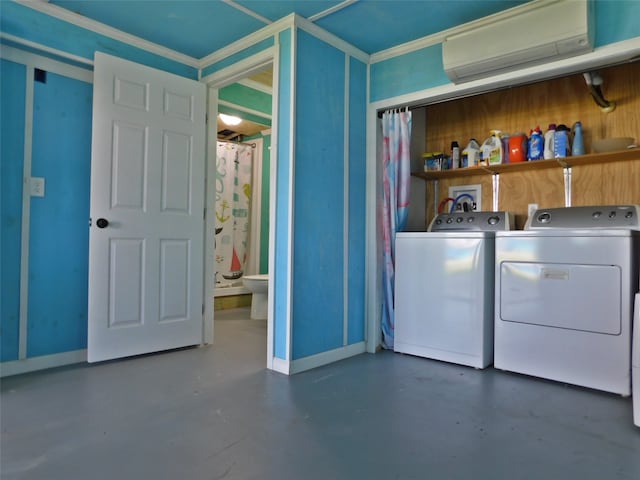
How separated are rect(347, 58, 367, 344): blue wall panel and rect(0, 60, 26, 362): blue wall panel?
2.05 meters

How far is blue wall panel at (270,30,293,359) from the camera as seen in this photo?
2516 mm

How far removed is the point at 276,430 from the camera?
1.72 metres

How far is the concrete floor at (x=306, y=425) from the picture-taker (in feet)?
4.74

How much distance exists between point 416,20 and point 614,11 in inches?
40.2

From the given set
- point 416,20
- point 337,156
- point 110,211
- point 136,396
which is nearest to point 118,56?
point 110,211

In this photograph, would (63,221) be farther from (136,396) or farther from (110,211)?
(136,396)

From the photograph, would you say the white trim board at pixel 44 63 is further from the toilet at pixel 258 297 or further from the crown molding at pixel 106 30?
the toilet at pixel 258 297

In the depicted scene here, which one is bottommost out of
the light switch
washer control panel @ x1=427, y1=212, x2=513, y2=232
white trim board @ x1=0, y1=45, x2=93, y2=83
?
washer control panel @ x1=427, y1=212, x2=513, y2=232

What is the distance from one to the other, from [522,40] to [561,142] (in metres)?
0.81

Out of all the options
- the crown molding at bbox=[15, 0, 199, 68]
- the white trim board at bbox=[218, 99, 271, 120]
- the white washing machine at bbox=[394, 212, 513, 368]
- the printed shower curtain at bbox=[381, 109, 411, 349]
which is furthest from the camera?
the white trim board at bbox=[218, 99, 271, 120]

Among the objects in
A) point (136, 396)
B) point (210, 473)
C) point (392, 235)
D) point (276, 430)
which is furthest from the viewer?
point (392, 235)

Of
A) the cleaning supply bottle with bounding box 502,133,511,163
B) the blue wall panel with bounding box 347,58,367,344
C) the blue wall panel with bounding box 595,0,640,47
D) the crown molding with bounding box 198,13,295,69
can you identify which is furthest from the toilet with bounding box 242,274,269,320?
the blue wall panel with bounding box 595,0,640,47

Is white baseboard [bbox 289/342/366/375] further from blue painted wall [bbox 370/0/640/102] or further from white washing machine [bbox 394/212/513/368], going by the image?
blue painted wall [bbox 370/0/640/102]

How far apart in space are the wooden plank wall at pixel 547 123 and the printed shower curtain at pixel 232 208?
2.37 metres
